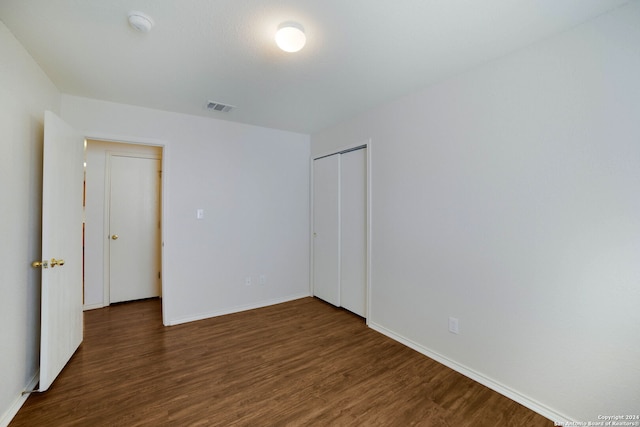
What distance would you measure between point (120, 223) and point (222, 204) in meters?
1.63

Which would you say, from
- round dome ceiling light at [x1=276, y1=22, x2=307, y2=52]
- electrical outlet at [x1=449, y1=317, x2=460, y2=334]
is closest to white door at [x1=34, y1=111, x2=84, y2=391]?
round dome ceiling light at [x1=276, y1=22, x2=307, y2=52]

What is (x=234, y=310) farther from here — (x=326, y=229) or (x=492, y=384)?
(x=492, y=384)

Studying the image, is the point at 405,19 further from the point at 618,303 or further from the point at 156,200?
the point at 156,200

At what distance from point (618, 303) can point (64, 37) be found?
367 cm

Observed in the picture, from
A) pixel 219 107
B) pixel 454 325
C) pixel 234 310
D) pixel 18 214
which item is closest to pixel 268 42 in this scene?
pixel 219 107

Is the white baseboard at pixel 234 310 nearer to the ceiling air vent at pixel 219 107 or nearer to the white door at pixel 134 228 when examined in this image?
the white door at pixel 134 228

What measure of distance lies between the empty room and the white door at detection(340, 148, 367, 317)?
0.18 feet

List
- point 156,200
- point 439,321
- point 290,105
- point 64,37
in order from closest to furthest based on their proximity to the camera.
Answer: point 64,37, point 439,321, point 290,105, point 156,200

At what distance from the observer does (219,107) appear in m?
2.90

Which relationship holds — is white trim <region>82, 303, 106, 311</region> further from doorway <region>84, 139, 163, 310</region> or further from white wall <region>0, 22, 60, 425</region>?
white wall <region>0, 22, 60, 425</region>

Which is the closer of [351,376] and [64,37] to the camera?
[64,37]

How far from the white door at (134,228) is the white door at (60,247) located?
1.30 m

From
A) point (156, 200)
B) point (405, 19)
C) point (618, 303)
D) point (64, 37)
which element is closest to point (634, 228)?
point (618, 303)

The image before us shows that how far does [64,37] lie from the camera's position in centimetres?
171
